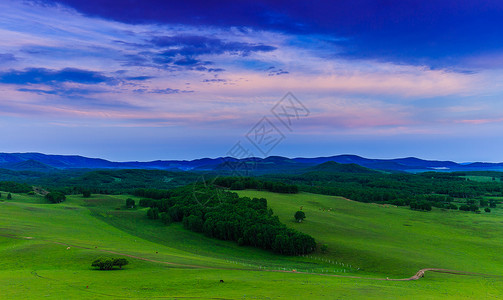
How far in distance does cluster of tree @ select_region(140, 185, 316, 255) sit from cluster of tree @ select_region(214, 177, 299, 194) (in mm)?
32267

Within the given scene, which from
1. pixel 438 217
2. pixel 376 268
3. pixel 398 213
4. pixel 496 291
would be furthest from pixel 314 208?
pixel 496 291

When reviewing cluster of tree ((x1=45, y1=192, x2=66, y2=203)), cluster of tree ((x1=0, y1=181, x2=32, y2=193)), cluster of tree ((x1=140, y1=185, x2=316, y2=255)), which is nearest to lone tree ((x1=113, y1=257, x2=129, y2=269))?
cluster of tree ((x1=140, y1=185, x2=316, y2=255))

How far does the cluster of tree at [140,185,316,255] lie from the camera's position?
8469 cm

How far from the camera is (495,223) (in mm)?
110312

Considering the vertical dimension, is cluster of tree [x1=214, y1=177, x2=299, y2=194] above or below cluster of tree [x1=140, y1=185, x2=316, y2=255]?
above

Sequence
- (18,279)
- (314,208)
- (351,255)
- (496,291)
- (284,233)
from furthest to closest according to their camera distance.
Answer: (314,208) → (284,233) → (351,255) → (496,291) → (18,279)

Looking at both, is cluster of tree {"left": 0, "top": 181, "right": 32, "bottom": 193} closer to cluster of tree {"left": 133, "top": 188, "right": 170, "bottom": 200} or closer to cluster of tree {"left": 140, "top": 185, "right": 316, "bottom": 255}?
cluster of tree {"left": 133, "top": 188, "right": 170, "bottom": 200}

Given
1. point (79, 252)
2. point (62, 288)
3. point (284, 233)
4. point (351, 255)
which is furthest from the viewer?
point (284, 233)

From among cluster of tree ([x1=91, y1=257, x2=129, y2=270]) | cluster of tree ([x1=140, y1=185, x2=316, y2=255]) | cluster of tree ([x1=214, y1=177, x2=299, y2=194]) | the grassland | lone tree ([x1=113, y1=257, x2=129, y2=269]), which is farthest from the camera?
cluster of tree ([x1=214, y1=177, x2=299, y2=194])

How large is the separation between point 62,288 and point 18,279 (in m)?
9.19

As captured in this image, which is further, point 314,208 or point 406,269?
point 314,208

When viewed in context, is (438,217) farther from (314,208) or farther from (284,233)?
(284,233)

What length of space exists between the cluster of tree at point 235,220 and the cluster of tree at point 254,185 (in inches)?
1270

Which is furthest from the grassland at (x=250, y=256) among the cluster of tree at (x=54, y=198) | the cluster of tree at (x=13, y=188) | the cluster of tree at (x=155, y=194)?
the cluster of tree at (x=13, y=188)
